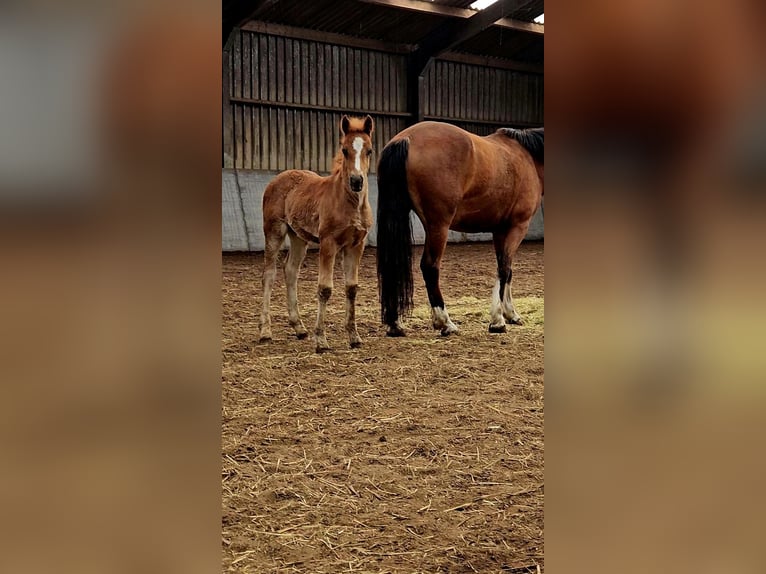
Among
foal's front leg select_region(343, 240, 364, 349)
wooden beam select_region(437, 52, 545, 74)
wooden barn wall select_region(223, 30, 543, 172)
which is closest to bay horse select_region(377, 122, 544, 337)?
foal's front leg select_region(343, 240, 364, 349)

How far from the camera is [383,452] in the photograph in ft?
8.43

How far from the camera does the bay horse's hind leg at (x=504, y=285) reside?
5355 mm

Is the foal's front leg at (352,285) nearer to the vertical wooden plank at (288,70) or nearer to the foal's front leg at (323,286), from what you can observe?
the foal's front leg at (323,286)

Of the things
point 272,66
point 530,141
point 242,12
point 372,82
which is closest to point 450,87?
point 372,82

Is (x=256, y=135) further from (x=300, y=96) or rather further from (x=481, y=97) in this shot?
(x=481, y=97)

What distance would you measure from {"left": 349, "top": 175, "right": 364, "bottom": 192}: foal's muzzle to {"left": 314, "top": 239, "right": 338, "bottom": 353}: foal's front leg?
43 centimetres

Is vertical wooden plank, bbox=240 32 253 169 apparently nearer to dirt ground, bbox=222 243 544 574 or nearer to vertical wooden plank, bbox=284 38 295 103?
vertical wooden plank, bbox=284 38 295 103

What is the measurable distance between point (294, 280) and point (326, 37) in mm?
6759

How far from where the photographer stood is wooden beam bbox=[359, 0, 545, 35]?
983 centimetres
